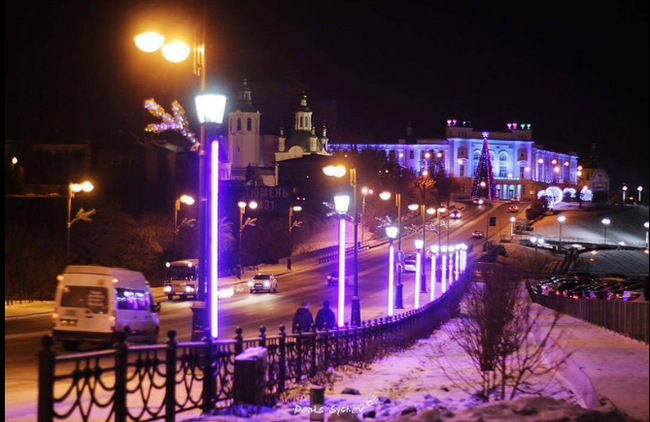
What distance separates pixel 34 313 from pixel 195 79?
24962 mm

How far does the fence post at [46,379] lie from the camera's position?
9195 millimetres

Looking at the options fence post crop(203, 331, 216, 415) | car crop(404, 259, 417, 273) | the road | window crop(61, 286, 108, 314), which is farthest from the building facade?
fence post crop(203, 331, 216, 415)

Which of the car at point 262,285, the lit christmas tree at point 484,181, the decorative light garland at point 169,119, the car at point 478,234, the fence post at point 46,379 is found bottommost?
the car at point 262,285

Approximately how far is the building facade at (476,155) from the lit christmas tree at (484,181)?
9264mm

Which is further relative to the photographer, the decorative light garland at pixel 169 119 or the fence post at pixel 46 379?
the decorative light garland at pixel 169 119

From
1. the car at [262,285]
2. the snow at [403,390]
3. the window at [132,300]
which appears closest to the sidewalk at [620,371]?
the snow at [403,390]

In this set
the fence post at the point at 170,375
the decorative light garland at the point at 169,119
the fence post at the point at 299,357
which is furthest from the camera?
the fence post at the point at 299,357

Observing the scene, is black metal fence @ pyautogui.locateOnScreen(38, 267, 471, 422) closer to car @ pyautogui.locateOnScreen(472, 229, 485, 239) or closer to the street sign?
the street sign

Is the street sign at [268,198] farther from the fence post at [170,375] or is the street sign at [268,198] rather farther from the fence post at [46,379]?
the fence post at [46,379]

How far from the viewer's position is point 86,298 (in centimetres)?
2331

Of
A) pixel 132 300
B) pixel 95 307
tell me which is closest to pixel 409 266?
pixel 132 300

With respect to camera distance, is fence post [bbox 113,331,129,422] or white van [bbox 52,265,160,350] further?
white van [bbox 52,265,160,350]

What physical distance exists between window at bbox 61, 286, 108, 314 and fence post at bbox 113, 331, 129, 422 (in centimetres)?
1304

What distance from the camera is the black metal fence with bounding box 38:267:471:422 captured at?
32.2 feet
